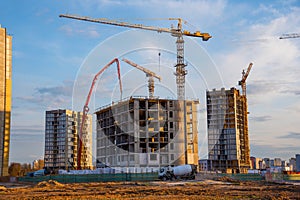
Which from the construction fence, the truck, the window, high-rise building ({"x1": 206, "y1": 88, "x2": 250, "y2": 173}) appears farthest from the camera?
high-rise building ({"x1": 206, "y1": 88, "x2": 250, "y2": 173})

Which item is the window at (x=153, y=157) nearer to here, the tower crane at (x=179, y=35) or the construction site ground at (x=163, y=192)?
the tower crane at (x=179, y=35)

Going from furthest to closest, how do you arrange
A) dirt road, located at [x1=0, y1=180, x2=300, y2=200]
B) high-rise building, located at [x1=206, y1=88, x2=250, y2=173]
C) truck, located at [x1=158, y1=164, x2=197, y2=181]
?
1. high-rise building, located at [x1=206, y1=88, x2=250, y2=173]
2. truck, located at [x1=158, y1=164, x2=197, y2=181]
3. dirt road, located at [x1=0, y1=180, x2=300, y2=200]

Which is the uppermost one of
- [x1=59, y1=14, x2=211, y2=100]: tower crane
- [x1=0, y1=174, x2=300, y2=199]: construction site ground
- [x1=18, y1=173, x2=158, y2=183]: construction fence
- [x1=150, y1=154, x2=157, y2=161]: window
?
[x1=59, y1=14, x2=211, y2=100]: tower crane

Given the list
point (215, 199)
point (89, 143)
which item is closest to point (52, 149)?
point (89, 143)

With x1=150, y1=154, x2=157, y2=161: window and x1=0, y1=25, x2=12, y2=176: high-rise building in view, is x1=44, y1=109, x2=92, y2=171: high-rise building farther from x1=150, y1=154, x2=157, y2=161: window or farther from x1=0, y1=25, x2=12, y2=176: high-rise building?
x1=0, y1=25, x2=12, y2=176: high-rise building

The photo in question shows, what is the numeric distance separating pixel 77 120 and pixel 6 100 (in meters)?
112

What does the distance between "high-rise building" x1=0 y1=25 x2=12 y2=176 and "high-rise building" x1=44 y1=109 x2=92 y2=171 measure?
92.1 m

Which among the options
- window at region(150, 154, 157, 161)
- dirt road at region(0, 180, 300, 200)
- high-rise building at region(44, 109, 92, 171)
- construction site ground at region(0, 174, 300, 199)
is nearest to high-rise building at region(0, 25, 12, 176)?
window at region(150, 154, 157, 161)

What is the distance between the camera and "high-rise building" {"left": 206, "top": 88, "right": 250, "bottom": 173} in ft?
472

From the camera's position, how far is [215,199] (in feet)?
92.2

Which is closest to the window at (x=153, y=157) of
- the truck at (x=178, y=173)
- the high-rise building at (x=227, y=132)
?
Result: the truck at (x=178, y=173)

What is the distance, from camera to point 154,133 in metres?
109

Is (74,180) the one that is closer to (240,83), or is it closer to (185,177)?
(185,177)

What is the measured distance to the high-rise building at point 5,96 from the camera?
268 ft
